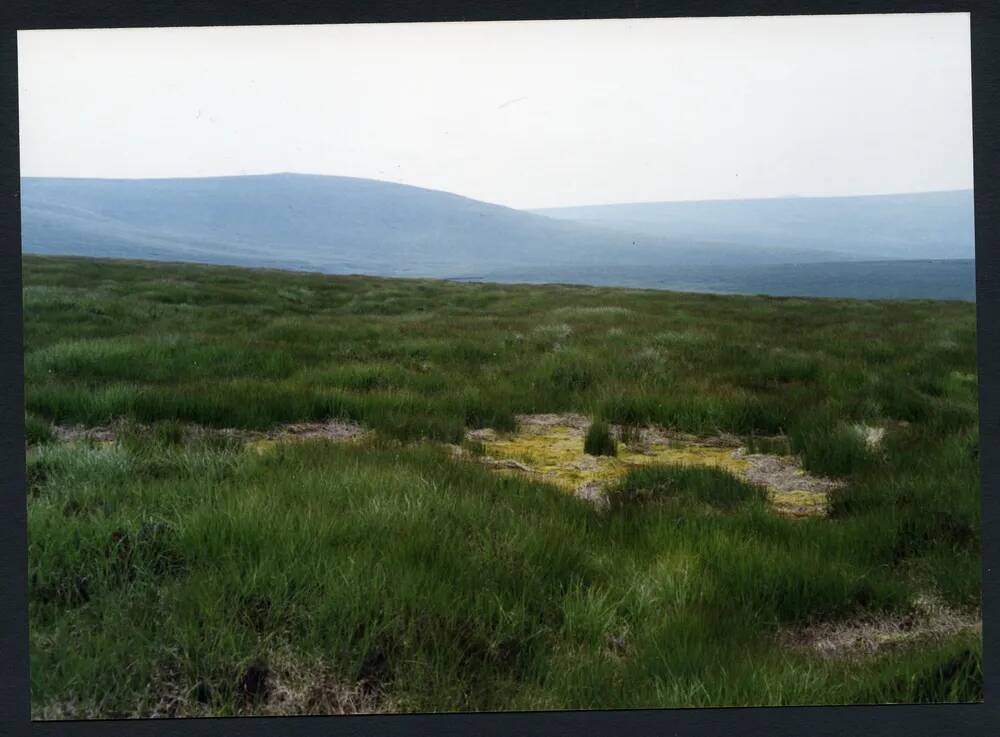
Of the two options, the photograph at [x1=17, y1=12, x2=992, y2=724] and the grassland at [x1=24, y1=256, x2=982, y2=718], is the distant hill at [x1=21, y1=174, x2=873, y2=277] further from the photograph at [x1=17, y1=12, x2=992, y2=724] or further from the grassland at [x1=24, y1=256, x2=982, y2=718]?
the grassland at [x1=24, y1=256, x2=982, y2=718]

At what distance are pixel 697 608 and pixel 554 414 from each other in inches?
61.4

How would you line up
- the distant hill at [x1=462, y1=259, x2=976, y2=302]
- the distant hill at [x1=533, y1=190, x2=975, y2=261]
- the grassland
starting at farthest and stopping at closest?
1. the distant hill at [x1=462, y1=259, x2=976, y2=302]
2. the distant hill at [x1=533, y1=190, x2=975, y2=261]
3. the grassland

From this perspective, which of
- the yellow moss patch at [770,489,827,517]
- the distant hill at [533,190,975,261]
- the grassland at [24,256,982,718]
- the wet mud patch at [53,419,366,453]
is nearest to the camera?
the grassland at [24,256,982,718]

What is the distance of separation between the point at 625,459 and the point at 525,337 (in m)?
1.09

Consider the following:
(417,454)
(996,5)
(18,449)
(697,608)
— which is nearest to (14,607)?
(18,449)

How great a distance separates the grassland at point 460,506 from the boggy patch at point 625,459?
0.10 metres

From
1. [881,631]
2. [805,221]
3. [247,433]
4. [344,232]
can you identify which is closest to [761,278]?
[805,221]

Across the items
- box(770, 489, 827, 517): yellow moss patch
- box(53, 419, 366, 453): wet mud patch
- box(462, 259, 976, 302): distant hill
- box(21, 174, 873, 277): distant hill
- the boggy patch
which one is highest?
box(21, 174, 873, 277): distant hill

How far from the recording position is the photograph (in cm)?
401

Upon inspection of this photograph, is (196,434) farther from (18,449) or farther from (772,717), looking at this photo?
(772,717)

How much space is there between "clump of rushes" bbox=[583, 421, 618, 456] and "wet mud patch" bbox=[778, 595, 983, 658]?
4.78 feet

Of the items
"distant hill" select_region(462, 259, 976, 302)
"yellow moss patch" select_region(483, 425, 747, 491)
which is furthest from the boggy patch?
"distant hill" select_region(462, 259, 976, 302)

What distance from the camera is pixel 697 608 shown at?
3.97 meters

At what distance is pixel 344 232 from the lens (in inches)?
202
